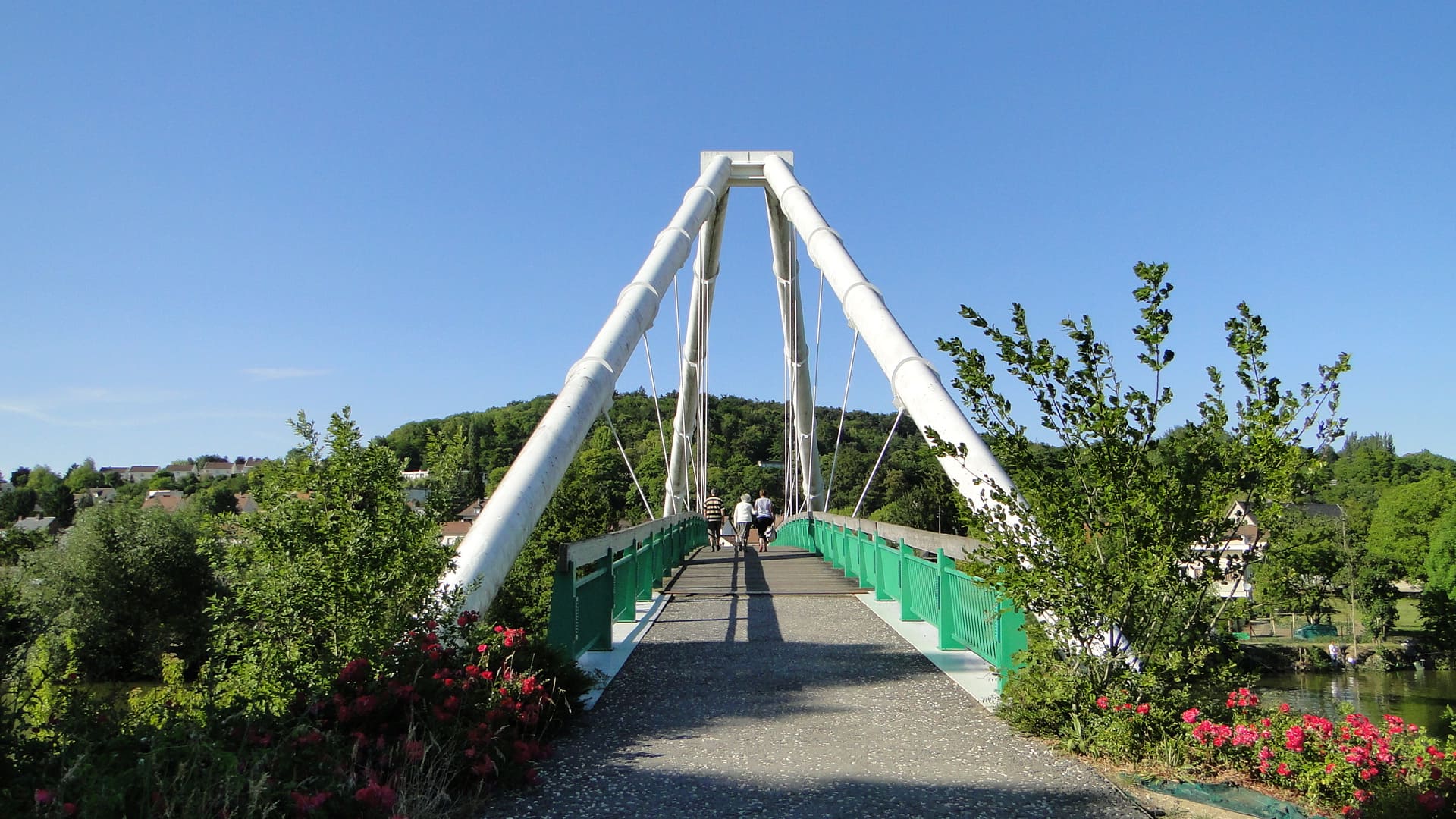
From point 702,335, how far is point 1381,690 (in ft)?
110

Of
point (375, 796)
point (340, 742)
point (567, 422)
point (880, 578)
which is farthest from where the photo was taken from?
point (880, 578)

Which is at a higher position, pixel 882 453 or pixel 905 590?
pixel 882 453

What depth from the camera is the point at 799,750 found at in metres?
4.80

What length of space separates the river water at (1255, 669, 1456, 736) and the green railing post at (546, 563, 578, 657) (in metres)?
31.7

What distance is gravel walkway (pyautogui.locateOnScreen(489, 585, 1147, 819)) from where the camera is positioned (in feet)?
13.0

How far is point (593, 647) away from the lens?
7570mm

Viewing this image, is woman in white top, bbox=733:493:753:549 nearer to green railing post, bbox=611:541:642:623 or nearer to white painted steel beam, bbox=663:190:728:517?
white painted steel beam, bbox=663:190:728:517

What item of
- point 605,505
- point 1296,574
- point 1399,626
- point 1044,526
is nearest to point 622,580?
point 1044,526

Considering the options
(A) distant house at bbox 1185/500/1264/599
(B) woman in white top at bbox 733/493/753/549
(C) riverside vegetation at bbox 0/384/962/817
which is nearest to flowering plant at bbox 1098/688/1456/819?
(A) distant house at bbox 1185/500/1264/599

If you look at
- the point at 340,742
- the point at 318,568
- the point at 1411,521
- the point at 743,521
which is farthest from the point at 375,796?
the point at 1411,521

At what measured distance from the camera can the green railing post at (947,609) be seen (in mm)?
7606

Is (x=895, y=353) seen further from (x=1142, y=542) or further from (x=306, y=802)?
(x=306, y=802)

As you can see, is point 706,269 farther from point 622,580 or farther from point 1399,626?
point 1399,626

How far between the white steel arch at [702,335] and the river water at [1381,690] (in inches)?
926
